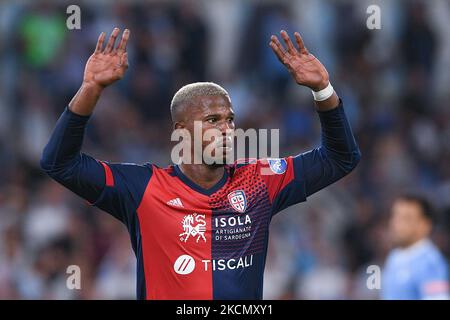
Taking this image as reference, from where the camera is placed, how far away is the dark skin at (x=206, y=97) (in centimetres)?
489

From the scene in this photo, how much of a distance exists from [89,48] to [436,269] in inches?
211

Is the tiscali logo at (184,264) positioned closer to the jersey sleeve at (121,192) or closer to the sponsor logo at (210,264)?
the sponsor logo at (210,264)

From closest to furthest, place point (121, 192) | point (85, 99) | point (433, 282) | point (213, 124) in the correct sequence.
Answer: point (85, 99)
point (121, 192)
point (213, 124)
point (433, 282)

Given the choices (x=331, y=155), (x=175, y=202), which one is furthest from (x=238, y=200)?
(x=331, y=155)

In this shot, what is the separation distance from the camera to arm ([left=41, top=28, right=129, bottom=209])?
488 cm

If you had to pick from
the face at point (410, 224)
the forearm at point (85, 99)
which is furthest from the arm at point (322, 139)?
the face at point (410, 224)

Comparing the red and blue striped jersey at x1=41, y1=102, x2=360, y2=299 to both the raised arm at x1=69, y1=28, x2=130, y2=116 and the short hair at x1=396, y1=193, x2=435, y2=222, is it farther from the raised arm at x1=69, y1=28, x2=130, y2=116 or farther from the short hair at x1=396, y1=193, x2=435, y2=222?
the short hair at x1=396, y1=193, x2=435, y2=222

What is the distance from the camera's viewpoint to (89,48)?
1158cm

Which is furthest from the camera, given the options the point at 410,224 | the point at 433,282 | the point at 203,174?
the point at 410,224

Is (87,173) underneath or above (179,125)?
underneath

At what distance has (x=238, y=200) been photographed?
5.29 meters

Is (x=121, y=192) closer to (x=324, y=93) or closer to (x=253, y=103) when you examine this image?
(x=324, y=93)

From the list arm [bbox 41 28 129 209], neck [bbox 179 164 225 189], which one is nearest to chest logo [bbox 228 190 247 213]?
neck [bbox 179 164 225 189]

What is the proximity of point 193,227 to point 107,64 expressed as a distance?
950 millimetres
